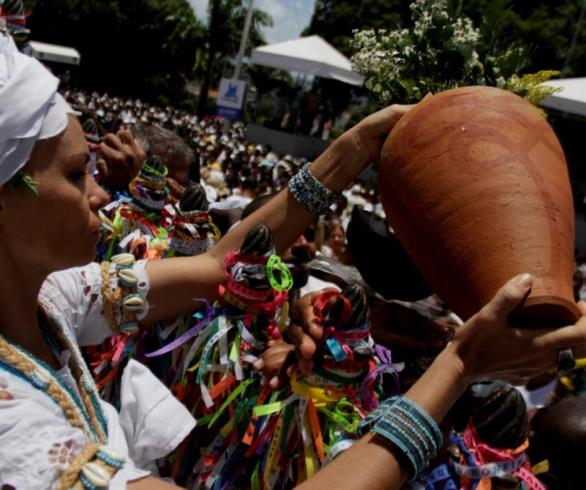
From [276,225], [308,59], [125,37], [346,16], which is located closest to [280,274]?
[276,225]

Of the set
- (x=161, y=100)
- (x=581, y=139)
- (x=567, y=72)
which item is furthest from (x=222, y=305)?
(x=161, y=100)

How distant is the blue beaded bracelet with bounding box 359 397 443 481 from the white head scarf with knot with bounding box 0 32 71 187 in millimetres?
871

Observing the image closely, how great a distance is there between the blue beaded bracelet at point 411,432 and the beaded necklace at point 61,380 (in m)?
0.62

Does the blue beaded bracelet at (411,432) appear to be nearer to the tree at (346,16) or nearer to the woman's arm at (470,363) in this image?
the woman's arm at (470,363)

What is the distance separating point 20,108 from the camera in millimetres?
1049

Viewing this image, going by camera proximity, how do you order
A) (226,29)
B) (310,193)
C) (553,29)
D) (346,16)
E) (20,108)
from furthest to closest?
1. (226,29)
2. (346,16)
3. (553,29)
4. (310,193)
5. (20,108)

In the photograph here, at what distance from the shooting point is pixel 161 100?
1463 inches

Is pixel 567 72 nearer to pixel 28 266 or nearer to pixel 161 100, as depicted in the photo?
pixel 28 266

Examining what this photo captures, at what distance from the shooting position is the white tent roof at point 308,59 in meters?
12.5

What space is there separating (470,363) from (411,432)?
186 millimetres

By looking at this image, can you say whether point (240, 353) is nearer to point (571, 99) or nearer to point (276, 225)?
point (276, 225)

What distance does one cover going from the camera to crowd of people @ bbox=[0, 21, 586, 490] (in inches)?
42.5

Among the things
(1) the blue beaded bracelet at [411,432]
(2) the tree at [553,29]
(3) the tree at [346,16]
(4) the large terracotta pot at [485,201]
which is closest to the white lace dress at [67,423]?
(1) the blue beaded bracelet at [411,432]

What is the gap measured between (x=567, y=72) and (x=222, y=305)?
19829 millimetres
